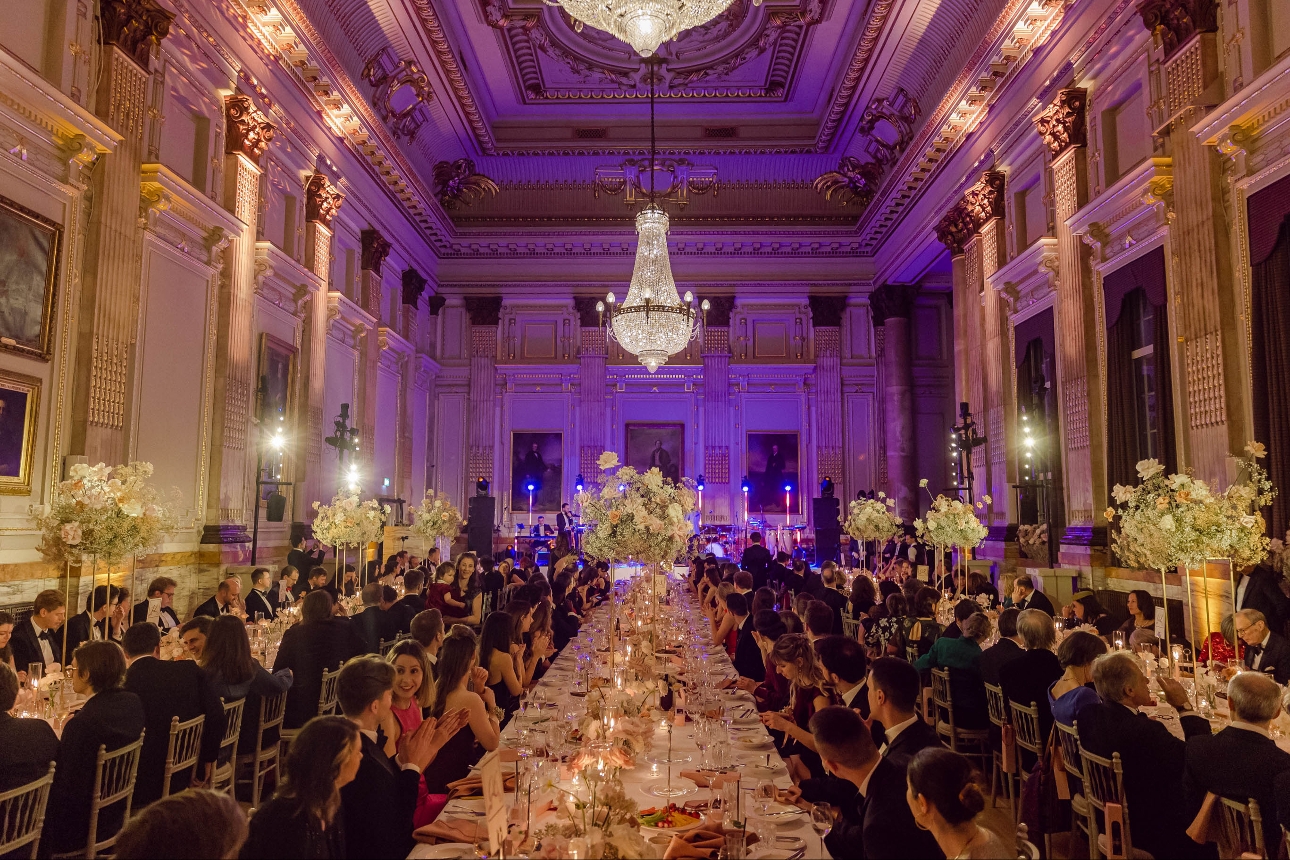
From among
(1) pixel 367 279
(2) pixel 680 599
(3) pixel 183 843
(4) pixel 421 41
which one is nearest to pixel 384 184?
(1) pixel 367 279

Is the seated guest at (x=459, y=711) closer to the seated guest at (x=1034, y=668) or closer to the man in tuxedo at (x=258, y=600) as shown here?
the seated guest at (x=1034, y=668)

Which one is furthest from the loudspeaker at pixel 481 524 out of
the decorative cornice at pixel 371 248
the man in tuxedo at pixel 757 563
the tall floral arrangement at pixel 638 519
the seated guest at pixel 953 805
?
the seated guest at pixel 953 805

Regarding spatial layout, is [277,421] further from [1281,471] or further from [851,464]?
[851,464]

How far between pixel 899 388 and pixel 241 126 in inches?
619

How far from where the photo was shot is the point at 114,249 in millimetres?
9141

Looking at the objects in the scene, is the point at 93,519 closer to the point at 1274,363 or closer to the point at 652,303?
the point at 652,303

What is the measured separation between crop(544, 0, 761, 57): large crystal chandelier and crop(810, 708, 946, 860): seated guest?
6604 millimetres

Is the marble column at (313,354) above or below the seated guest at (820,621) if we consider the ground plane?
above

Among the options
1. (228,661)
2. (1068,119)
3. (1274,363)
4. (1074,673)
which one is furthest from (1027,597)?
(228,661)

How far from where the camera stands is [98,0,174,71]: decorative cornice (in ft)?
29.7

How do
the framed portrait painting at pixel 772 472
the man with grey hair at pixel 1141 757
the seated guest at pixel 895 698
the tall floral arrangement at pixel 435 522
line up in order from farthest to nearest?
the framed portrait painting at pixel 772 472 → the tall floral arrangement at pixel 435 522 → the man with grey hair at pixel 1141 757 → the seated guest at pixel 895 698

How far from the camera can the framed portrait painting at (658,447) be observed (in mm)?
22688

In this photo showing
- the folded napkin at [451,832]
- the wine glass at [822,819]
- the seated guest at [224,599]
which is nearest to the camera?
the wine glass at [822,819]

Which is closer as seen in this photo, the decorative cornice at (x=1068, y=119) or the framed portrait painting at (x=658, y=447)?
the decorative cornice at (x=1068, y=119)
